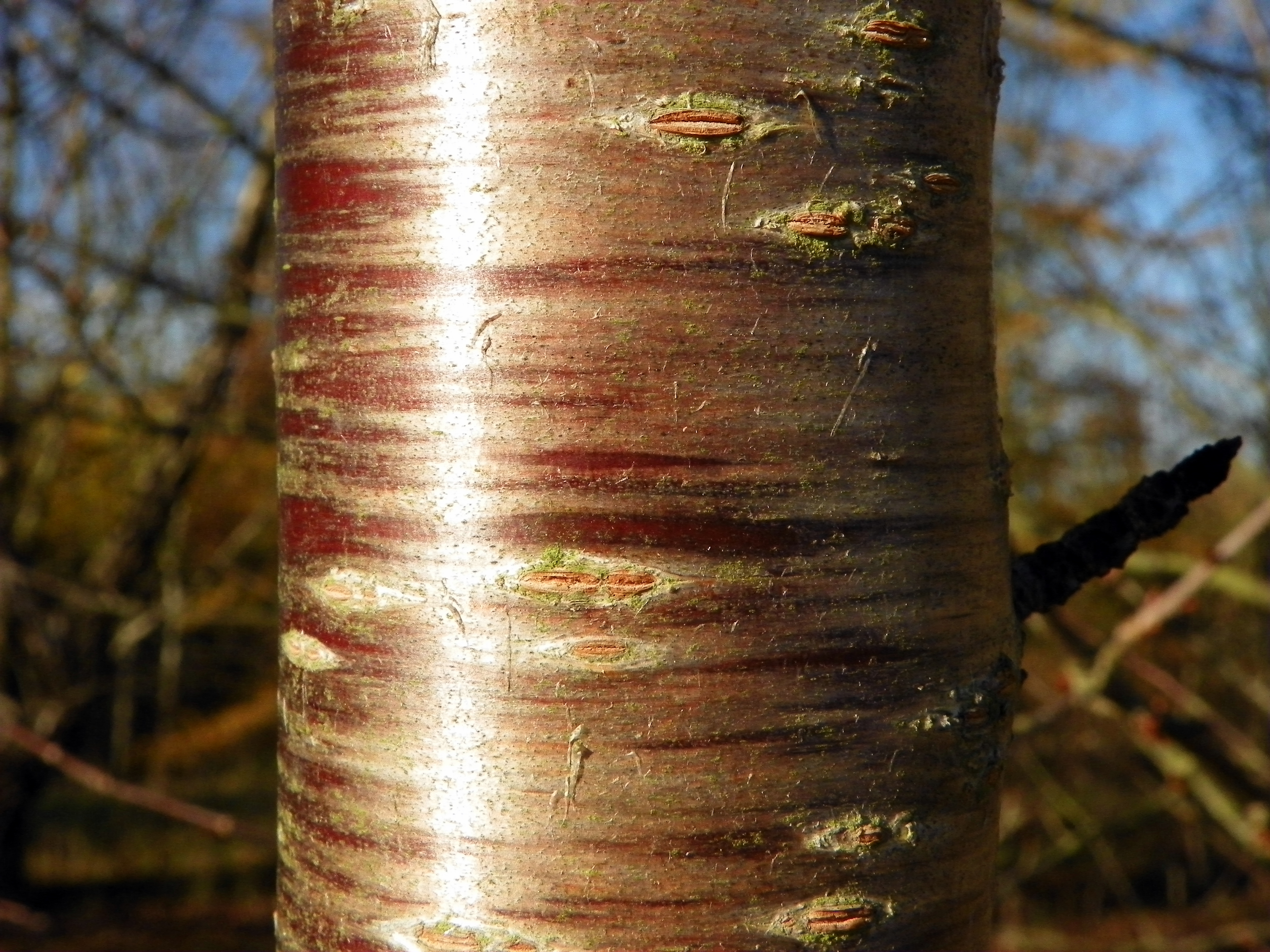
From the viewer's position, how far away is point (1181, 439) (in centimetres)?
508

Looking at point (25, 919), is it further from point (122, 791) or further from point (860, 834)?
point (860, 834)

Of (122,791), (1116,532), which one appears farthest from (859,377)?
(122,791)

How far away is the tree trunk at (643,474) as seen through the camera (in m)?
0.64

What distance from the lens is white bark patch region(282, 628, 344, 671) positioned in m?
0.72

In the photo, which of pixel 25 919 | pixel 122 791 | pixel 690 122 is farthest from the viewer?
pixel 25 919

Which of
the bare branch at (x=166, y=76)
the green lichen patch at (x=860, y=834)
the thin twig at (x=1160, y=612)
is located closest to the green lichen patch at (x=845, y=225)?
the green lichen patch at (x=860, y=834)

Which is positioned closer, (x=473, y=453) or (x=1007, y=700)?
(x=473, y=453)

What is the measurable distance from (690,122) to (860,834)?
0.43 m

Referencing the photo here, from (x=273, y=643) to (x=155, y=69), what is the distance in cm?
354

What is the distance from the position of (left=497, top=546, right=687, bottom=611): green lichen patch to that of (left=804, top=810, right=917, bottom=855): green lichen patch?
0.17m

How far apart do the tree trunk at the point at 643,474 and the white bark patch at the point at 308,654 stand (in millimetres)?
15

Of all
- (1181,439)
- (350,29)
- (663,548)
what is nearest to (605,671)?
(663,548)

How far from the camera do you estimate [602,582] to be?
641mm

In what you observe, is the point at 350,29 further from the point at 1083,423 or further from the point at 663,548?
the point at 1083,423
